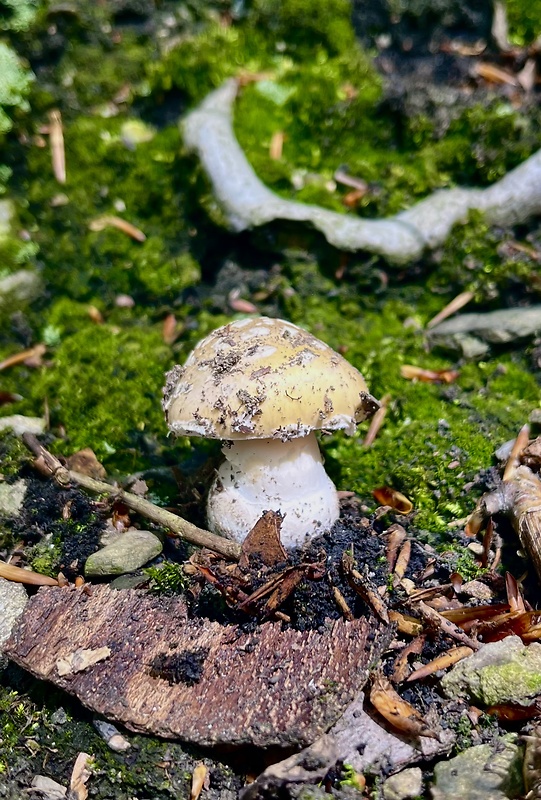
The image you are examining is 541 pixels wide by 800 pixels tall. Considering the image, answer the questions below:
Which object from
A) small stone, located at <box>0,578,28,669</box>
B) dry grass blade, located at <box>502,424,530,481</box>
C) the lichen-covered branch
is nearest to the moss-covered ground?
the lichen-covered branch

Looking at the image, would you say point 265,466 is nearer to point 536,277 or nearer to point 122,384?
point 122,384

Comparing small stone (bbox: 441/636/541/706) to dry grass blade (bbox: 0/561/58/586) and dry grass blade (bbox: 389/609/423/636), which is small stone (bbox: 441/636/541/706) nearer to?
dry grass blade (bbox: 389/609/423/636)

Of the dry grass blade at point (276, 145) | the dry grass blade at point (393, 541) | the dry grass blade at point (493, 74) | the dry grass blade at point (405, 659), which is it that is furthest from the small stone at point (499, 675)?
the dry grass blade at point (493, 74)

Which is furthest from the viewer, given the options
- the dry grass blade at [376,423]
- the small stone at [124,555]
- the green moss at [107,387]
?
the green moss at [107,387]

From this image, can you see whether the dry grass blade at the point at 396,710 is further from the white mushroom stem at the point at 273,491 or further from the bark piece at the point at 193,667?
the white mushroom stem at the point at 273,491

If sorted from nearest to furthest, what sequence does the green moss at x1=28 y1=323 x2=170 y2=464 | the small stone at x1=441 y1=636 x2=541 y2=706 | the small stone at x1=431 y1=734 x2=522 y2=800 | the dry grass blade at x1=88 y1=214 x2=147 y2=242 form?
the small stone at x1=431 y1=734 x2=522 y2=800
the small stone at x1=441 y1=636 x2=541 y2=706
the green moss at x1=28 y1=323 x2=170 y2=464
the dry grass blade at x1=88 y1=214 x2=147 y2=242

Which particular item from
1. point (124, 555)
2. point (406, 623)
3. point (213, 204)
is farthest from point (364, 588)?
point (213, 204)
